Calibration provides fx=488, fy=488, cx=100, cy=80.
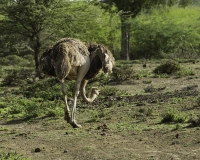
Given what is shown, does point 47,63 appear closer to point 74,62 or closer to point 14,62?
point 74,62

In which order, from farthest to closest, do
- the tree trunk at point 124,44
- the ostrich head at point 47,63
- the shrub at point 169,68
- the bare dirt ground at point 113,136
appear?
the tree trunk at point 124,44
the shrub at point 169,68
the ostrich head at point 47,63
the bare dirt ground at point 113,136

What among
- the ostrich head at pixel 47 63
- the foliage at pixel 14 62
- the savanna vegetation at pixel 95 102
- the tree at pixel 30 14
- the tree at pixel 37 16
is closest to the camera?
the savanna vegetation at pixel 95 102

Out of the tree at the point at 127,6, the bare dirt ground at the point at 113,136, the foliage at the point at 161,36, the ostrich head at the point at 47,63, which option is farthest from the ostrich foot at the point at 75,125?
the foliage at the point at 161,36

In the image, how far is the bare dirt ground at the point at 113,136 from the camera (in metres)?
6.73

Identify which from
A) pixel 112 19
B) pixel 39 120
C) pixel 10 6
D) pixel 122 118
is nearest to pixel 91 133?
pixel 122 118

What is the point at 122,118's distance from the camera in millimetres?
9688

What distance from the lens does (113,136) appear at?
7859mm

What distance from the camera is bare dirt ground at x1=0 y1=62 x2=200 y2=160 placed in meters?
6.73

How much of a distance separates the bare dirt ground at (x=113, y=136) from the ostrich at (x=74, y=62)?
0.65 metres

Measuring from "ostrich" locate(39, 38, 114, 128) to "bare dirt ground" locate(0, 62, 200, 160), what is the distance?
0.65 m

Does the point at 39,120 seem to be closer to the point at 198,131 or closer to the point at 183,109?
the point at 183,109

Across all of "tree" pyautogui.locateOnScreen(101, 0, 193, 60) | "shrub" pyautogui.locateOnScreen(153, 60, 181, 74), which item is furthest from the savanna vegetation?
"tree" pyautogui.locateOnScreen(101, 0, 193, 60)

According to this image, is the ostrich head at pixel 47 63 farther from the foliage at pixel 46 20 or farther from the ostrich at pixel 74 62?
the foliage at pixel 46 20

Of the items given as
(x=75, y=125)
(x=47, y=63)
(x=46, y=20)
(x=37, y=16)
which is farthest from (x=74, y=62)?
Result: (x=46, y=20)
